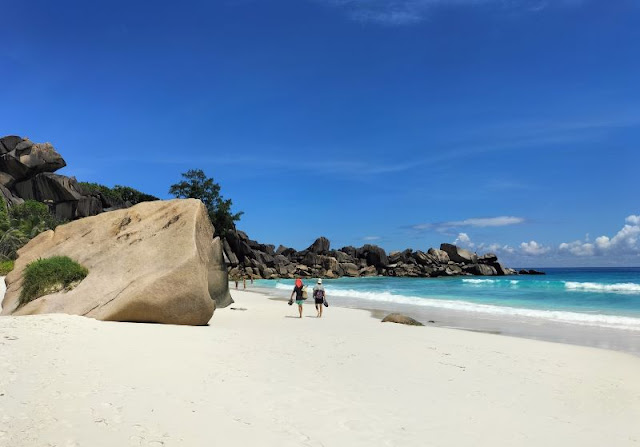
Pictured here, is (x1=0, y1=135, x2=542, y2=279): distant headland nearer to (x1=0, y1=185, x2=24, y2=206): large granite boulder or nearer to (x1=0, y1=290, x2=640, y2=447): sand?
(x1=0, y1=185, x2=24, y2=206): large granite boulder

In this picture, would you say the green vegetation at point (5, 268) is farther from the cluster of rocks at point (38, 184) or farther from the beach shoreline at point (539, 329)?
the cluster of rocks at point (38, 184)

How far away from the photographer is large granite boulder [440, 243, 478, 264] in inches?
3556

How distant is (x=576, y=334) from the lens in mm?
14289

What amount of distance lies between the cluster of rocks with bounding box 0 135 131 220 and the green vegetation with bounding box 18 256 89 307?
6280 cm

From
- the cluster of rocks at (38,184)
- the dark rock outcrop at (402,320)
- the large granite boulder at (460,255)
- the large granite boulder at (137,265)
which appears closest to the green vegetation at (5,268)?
the large granite boulder at (137,265)

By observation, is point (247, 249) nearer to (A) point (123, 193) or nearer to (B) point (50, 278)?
(A) point (123, 193)

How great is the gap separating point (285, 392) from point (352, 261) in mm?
84911

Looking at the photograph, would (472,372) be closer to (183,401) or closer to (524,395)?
(524,395)

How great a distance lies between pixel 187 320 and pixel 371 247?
8324 centimetres

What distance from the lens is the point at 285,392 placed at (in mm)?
5887

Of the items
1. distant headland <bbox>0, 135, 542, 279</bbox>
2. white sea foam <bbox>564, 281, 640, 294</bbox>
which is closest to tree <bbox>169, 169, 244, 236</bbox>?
distant headland <bbox>0, 135, 542, 279</bbox>

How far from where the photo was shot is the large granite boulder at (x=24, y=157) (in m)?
71.6

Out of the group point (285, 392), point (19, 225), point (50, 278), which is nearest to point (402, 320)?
point (285, 392)

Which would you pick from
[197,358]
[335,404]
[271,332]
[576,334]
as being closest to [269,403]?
[335,404]
